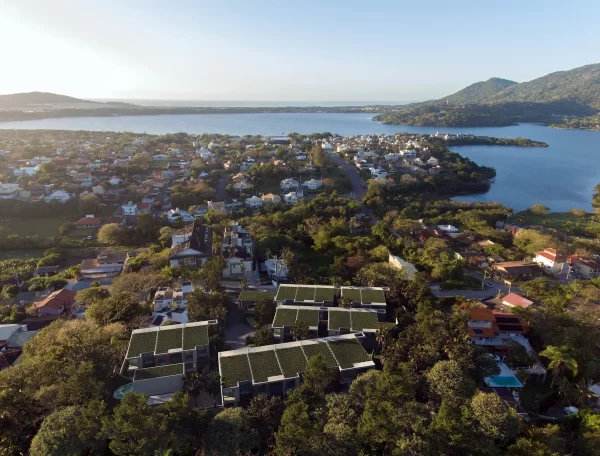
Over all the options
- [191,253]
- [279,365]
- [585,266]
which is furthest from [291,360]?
[585,266]

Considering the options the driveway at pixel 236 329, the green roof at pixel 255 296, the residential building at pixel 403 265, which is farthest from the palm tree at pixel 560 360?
the driveway at pixel 236 329

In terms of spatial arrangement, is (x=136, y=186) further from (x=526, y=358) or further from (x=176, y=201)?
(x=526, y=358)

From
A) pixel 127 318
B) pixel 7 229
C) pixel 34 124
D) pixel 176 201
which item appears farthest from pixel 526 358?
pixel 34 124

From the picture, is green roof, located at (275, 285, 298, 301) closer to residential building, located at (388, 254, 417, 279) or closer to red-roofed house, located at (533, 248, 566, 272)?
residential building, located at (388, 254, 417, 279)

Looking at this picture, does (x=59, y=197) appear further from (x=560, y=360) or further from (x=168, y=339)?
(x=560, y=360)

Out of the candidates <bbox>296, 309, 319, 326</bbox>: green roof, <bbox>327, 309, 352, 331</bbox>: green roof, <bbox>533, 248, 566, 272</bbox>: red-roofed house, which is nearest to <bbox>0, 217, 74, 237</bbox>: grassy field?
<bbox>296, 309, 319, 326</bbox>: green roof

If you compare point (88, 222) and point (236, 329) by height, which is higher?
point (236, 329)

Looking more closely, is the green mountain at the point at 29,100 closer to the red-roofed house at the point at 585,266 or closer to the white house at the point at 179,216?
the white house at the point at 179,216
